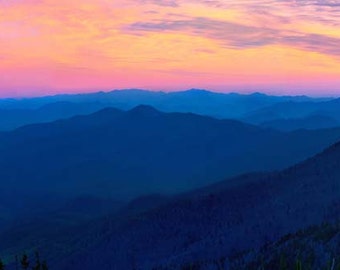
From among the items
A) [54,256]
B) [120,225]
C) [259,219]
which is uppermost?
[259,219]

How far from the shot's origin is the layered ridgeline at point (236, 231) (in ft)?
286

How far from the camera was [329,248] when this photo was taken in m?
77.6

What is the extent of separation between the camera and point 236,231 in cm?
12119

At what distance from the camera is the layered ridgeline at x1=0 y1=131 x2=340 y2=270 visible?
87.2m

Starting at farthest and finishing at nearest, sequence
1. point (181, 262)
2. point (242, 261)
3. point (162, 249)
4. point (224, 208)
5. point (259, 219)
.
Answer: point (224, 208) → point (162, 249) → point (259, 219) → point (181, 262) → point (242, 261)

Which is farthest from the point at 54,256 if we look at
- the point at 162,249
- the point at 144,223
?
the point at 162,249

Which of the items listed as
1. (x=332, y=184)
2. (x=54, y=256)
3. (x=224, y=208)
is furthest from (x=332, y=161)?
(x=54, y=256)

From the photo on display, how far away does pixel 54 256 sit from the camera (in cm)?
18738

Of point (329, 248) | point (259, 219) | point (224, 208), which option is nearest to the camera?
point (329, 248)

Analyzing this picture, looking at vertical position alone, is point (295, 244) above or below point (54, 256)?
above

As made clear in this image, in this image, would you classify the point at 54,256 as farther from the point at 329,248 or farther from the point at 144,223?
the point at 329,248

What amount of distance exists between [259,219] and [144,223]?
48978 millimetres

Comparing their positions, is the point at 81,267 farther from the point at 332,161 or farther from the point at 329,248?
the point at 329,248

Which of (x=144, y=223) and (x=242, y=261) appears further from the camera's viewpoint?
(x=144, y=223)
